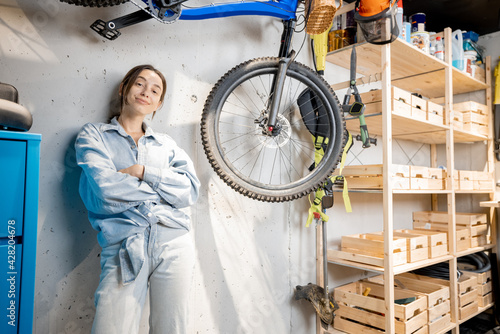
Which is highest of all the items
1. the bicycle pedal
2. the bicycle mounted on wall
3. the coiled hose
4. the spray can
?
the spray can

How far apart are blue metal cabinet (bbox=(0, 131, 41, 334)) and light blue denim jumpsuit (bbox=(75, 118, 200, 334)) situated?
0.96 feet

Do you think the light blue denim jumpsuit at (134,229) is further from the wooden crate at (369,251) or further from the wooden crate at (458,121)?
the wooden crate at (458,121)

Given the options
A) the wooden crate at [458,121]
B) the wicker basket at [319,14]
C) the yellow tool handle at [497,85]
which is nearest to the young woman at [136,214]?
the wicker basket at [319,14]

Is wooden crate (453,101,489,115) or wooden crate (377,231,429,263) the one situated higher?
wooden crate (453,101,489,115)

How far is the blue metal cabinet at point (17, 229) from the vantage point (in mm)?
835

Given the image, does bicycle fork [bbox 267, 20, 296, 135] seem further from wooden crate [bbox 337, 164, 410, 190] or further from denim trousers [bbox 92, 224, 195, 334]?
wooden crate [bbox 337, 164, 410, 190]

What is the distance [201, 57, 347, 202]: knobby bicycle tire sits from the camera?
153cm

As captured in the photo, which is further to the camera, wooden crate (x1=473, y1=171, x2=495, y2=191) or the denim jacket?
wooden crate (x1=473, y1=171, x2=495, y2=191)

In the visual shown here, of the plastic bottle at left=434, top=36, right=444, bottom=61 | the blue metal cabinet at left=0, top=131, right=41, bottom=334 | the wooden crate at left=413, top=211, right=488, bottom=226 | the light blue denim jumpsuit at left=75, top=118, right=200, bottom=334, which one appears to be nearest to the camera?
the blue metal cabinet at left=0, top=131, right=41, bottom=334

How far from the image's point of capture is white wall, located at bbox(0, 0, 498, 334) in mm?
1353

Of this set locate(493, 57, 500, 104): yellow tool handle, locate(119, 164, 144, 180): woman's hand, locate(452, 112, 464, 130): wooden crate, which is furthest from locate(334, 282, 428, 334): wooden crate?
locate(493, 57, 500, 104): yellow tool handle

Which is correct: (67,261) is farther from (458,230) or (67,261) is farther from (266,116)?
(458,230)

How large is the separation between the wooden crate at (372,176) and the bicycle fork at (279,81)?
0.82m

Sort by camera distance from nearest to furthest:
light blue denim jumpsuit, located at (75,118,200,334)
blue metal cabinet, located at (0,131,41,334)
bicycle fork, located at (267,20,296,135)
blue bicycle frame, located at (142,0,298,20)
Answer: blue metal cabinet, located at (0,131,41,334)
light blue denim jumpsuit, located at (75,118,200,334)
blue bicycle frame, located at (142,0,298,20)
bicycle fork, located at (267,20,296,135)
